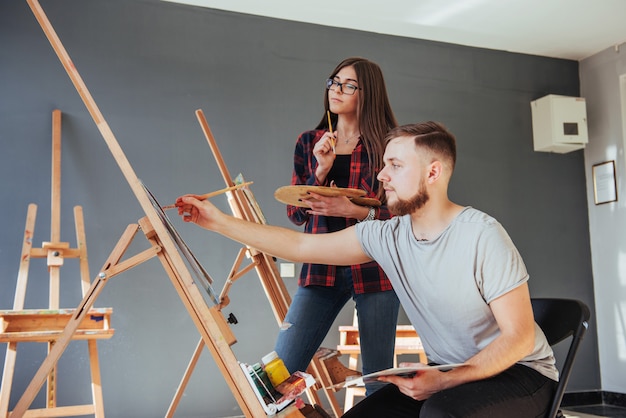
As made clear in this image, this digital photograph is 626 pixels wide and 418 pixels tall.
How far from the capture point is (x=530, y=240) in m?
4.83

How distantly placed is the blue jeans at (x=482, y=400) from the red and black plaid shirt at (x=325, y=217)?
382 mm

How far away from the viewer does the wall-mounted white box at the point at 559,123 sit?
15.8 feet

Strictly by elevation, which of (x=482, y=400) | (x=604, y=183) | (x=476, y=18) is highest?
(x=476, y=18)

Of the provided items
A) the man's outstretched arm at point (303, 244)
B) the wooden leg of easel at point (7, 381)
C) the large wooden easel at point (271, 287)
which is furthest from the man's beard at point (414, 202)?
the wooden leg of easel at point (7, 381)

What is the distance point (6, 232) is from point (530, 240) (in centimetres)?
364

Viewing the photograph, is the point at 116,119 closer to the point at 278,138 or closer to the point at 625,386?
the point at 278,138

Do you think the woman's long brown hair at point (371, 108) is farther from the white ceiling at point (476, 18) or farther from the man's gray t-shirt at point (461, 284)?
the white ceiling at point (476, 18)

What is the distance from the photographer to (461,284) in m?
1.47

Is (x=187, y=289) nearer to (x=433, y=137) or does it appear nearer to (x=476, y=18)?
(x=433, y=137)

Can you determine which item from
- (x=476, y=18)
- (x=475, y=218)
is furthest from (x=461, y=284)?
(x=476, y=18)

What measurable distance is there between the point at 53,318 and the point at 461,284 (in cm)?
198

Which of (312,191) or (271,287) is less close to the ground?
(312,191)

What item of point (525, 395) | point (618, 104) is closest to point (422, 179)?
point (525, 395)

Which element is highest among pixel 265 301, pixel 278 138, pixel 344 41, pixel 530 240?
pixel 344 41
